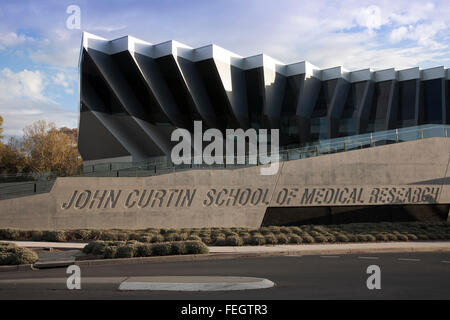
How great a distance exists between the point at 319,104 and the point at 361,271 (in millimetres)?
46027

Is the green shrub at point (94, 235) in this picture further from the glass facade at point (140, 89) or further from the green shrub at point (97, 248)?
the glass facade at point (140, 89)

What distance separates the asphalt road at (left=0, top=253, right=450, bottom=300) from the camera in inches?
323

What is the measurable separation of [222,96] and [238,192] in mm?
22020

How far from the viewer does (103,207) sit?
965 inches

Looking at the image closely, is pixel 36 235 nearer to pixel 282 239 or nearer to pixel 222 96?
pixel 282 239

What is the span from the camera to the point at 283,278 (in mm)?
10203

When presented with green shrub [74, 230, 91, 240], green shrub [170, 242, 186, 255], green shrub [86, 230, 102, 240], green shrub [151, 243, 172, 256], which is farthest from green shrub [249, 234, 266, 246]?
green shrub [74, 230, 91, 240]

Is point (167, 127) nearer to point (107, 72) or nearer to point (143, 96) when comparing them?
point (143, 96)

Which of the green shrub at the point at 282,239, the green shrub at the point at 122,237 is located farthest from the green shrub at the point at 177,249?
the green shrub at the point at 122,237

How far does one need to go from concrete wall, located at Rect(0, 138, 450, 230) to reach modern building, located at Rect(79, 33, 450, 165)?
19744 mm

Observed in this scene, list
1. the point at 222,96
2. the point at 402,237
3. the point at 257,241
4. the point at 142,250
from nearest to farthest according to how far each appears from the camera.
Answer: the point at 142,250
the point at 257,241
the point at 402,237
the point at 222,96

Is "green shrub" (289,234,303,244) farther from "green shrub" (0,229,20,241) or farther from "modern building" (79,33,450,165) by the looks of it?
"modern building" (79,33,450,165)

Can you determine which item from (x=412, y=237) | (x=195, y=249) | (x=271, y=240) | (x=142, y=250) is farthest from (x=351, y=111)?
(x=142, y=250)
